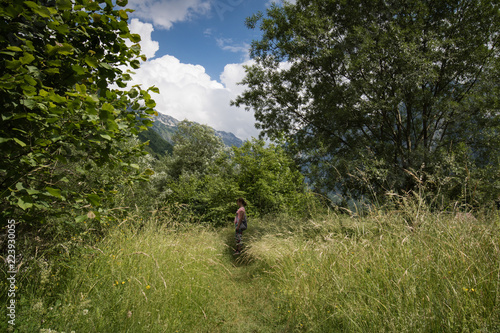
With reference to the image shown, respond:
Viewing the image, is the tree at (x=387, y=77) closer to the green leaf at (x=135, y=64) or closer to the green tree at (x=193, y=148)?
the green leaf at (x=135, y=64)

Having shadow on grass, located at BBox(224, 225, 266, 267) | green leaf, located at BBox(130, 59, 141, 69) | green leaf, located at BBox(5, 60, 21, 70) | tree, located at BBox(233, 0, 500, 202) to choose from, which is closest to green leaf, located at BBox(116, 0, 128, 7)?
green leaf, located at BBox(130, 59, 141, 69)

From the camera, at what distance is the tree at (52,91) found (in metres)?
1.73

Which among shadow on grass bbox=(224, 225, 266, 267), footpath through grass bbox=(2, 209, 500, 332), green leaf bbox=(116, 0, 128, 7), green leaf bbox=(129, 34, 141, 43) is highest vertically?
green leaf bbox=(116, 0, 128, 7)

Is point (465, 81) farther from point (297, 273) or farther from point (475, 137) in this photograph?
point (297, 273)

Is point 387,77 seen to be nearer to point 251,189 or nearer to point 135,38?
point 251,189

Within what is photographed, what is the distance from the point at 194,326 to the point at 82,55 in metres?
3.73

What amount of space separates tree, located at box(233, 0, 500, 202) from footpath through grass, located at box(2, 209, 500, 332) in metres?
4.97

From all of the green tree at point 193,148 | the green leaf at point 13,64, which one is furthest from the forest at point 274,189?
the green tree at point 193,148

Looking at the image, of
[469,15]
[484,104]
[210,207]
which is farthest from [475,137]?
[210,207]

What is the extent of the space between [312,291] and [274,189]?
27.0ft

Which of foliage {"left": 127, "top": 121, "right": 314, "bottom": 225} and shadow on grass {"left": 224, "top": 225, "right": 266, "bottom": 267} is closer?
shadow on grass {"left": 224, "top": 225, "right": 266, "bottom": 267}

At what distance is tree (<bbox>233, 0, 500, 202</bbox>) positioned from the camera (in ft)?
28.4

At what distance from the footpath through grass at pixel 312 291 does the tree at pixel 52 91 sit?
3.92ft

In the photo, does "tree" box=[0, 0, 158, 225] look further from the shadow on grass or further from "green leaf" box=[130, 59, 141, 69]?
the shadow on grass
